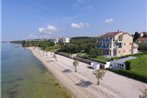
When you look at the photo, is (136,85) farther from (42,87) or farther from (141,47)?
(141,47)

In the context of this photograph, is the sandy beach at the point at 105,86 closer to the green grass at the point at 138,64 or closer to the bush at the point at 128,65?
the bush at the point at 128,65

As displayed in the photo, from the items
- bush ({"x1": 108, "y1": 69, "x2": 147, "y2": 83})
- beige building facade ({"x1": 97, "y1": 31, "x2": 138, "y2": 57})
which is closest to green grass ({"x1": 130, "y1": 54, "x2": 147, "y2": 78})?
bush ({"x1": 108, "y1": 69, "x2": 147, "y2": 83})

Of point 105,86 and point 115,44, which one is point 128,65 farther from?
point 115,44

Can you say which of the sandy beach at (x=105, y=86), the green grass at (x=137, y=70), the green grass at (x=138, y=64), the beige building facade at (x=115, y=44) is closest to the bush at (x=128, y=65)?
the green grass at (x=137, y=70)

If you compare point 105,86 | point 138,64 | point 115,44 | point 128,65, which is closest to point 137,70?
point 128,65

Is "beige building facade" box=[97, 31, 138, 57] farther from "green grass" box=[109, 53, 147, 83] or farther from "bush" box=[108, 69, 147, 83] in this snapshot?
"bush" box=[108, 69, 147, 83]

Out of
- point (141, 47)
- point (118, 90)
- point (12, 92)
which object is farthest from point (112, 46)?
point (12, 92)

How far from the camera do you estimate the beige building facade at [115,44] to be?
5228 centimetres

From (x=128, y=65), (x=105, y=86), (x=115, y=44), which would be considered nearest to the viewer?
(x=105, y=86)

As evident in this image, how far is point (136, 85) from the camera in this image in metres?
26.2

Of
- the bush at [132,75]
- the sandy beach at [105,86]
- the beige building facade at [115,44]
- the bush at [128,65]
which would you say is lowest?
the sandy beach at [105,86]

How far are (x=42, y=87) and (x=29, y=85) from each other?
120 inches

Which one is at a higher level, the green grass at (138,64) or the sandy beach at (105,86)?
the green grass at (138,64)

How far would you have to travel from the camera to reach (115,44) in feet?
173
